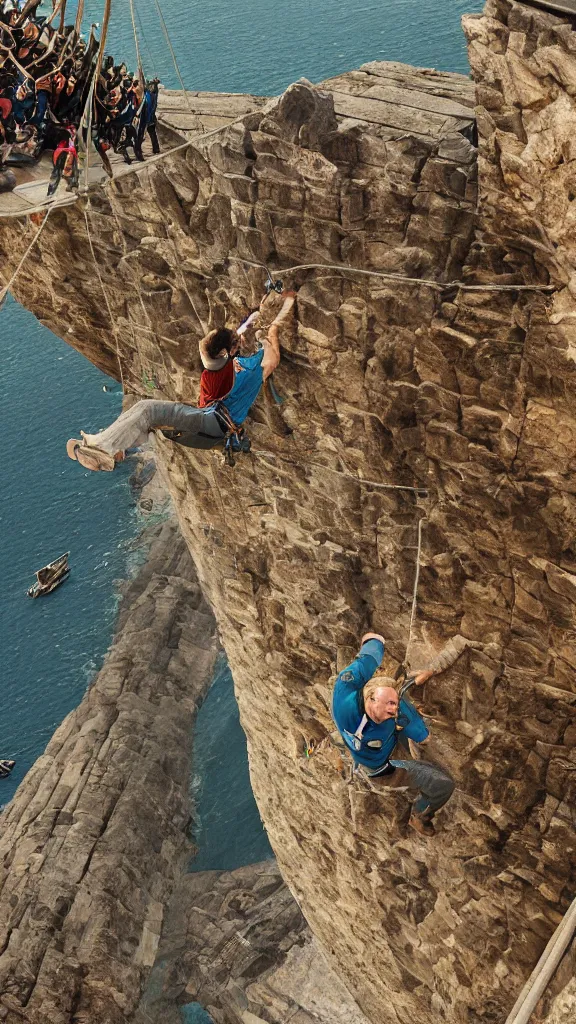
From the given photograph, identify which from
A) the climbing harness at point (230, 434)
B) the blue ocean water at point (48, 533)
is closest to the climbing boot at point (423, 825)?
the climbing harness at point (230, 434)

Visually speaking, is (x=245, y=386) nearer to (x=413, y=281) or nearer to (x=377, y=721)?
(x=413, y=281)

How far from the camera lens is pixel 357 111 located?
677cm

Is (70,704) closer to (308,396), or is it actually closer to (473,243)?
(308,396)

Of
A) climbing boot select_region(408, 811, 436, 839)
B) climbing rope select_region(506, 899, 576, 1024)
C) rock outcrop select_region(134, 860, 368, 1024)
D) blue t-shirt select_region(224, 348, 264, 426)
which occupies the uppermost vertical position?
blue t-shirt select_region(224, 348, 264, 426)

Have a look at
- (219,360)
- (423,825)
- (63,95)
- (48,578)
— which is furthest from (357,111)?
(48,578)

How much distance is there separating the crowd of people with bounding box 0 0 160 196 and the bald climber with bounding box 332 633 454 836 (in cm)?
484

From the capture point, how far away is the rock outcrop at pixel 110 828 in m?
18.3

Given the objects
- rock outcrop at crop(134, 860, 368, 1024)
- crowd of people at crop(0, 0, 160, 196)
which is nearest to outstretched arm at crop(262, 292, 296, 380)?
crowd of people at crop(0, 0, 160, 196)

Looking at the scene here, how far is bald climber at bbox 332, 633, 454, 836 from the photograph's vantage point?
7.37m

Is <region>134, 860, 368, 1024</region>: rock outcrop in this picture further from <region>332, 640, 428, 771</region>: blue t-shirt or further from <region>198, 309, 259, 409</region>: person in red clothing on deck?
<region>198, 309, 259, 409</region>: person in red clothing on deck

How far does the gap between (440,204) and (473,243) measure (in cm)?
33

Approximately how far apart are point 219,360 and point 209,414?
640 mm

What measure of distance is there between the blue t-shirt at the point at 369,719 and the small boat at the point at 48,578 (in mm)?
22318

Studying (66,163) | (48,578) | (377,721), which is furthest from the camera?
(48,578)
